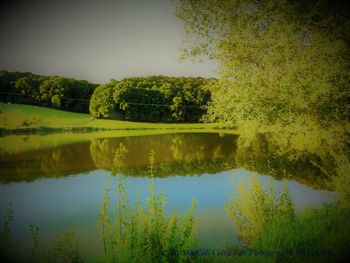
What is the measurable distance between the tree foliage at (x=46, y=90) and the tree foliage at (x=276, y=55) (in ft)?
228

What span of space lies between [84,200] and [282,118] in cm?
981

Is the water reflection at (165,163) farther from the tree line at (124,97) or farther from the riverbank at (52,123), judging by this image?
the tree line at (124,97)

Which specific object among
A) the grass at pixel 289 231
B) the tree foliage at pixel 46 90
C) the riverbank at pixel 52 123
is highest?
the tree foliage at pixel 46 90

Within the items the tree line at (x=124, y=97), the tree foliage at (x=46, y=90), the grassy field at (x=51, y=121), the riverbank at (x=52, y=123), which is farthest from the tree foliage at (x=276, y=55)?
the tree foliage at (x=46, y=90)

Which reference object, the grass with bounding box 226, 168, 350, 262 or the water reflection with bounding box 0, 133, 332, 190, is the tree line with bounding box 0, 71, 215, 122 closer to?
the water reflection with bounding box 0, 133, 332, 190

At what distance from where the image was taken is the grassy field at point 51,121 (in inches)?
2484

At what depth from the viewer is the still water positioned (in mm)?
11297

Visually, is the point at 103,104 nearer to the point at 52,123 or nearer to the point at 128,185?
the point at 52,123

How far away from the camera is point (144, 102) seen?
80.9 metres

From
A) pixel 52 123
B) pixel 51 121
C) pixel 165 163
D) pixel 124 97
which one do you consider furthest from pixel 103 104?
pixel 165 163

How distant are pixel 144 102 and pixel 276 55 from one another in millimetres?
71656

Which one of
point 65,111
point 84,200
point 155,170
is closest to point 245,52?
point 84,200

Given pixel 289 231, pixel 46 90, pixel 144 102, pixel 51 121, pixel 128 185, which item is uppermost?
pixel 46 90

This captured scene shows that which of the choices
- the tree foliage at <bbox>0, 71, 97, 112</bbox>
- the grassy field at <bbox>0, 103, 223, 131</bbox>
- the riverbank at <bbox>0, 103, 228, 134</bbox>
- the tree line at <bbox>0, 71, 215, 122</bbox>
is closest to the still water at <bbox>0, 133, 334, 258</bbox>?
the riverbank at <bbox>0, 103, 228, 134</bbox>
